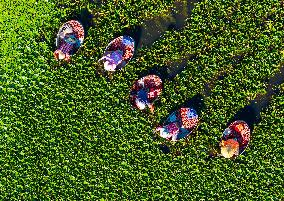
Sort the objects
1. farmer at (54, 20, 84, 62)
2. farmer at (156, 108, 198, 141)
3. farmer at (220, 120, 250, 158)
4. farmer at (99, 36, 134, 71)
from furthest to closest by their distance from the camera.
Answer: farmer at (54, 20, 84, 62) → farmer at (99, 36, 134, 71) → farmer at (156, 108, 198, 141) → farmer at (220, 120, 250, 158)

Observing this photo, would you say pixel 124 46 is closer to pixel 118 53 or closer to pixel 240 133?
pixel 118 53

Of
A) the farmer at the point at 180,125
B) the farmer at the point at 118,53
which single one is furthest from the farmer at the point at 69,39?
the farmer at the point at 180,125

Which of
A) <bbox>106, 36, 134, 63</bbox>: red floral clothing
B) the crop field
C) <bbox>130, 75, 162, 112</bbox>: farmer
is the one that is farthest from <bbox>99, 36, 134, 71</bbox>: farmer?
<bbox>130, 75, 162, 112</bbox>: farmer

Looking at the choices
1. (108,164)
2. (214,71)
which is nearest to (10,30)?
(108,164)

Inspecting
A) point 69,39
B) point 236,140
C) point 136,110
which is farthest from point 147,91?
point 236,140

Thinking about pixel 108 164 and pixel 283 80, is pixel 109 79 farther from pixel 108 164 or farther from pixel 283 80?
pixel 283 80

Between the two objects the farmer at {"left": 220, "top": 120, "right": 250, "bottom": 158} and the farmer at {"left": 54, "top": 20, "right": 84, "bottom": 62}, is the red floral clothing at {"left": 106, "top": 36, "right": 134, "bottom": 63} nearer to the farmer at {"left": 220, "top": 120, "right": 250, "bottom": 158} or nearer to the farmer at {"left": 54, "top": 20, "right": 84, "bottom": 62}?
the farmer at {"left": 54, "top": 20, "right": 84, "bottom": 62}
